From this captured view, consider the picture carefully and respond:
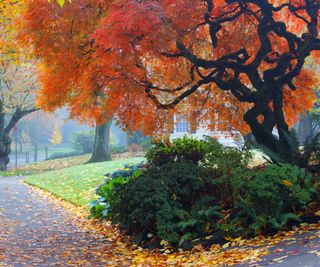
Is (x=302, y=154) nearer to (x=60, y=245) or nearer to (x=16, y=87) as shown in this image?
(x=60, y=245)

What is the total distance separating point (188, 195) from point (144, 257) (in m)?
1.56

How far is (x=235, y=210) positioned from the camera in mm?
9000

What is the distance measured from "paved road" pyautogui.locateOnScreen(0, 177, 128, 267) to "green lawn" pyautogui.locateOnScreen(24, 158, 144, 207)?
152 centimetres

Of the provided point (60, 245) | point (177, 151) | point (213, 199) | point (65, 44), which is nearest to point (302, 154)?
point (213, 199)

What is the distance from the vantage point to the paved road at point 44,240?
8680 mm

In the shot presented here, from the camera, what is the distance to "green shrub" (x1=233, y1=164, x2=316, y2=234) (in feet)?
27.1

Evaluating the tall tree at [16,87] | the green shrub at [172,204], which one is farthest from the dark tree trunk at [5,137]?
the green shrub at [172,204]

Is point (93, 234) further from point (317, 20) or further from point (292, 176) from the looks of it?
point (317, 20)

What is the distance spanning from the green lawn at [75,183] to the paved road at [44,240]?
1.52m

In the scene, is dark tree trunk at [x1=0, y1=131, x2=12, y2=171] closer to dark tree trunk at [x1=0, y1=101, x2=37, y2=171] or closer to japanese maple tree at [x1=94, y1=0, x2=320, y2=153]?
dark tree trunk at [x1=0, y1=101, x2=37, y2=171]

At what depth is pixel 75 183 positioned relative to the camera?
68.9 feet

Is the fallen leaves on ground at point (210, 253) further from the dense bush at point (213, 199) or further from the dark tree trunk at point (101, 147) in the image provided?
the dark tree trunk at point (101, 147)

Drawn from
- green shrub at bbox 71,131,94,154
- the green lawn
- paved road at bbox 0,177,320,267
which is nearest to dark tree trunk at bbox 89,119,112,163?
the green lawn

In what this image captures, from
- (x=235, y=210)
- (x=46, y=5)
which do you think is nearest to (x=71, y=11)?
(x=46, y=5)
